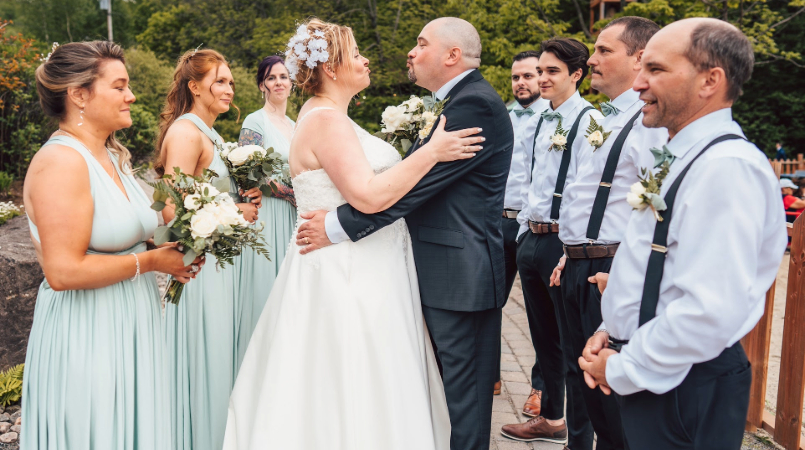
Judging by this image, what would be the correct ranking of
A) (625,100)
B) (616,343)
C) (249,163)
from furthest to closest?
(249,163) → (625,100) → (616,343)

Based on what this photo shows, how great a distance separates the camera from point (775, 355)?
655 centimetres

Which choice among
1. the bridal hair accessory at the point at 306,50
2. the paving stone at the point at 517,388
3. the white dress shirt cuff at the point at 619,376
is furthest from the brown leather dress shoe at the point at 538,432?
the bridal hair accessory at the point at 306,50

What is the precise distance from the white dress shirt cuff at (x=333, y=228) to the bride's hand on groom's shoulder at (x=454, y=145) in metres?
0.58

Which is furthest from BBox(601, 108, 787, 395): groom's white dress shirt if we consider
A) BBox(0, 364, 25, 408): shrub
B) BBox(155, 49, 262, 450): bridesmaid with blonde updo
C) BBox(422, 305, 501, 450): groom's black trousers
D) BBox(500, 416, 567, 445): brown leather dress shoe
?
BBox(0, 364, 25, 408): shrub

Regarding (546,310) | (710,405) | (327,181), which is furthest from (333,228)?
(546,310)

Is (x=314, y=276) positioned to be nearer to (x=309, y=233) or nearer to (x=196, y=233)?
(x=309, y=233)

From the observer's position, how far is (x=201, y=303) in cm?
388

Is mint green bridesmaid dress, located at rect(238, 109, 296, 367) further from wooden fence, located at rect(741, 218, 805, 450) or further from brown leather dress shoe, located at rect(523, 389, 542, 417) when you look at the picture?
wooden fence, located at rect(741, 218, 805, 450)

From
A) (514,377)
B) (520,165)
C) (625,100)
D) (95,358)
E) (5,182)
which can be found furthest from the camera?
(5,182)

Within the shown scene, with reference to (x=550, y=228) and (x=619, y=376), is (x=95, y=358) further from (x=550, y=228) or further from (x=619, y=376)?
(x=550, y=228)

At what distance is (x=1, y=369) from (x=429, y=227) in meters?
4.08

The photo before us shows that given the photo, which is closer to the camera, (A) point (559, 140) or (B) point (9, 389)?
(A) point (559, 140)

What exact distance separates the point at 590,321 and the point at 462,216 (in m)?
0.88

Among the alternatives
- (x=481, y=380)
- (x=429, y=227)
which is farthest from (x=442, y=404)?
(x=429, y=227)
